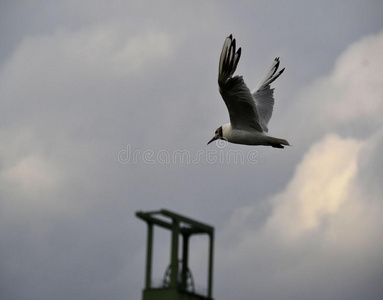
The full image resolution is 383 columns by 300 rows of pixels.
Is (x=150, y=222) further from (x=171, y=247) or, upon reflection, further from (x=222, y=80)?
(x=222, y=80)

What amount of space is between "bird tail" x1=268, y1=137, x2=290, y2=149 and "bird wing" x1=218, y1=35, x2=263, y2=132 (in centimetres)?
54

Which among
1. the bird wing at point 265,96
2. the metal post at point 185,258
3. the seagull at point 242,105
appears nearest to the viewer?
the seagull at point 242,105

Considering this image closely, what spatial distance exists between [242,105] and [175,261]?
4.94m

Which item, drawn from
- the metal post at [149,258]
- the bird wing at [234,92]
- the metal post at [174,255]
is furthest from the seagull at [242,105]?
the metal post at [149,258]

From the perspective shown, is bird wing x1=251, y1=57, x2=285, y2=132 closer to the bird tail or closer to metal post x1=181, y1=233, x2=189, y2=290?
the bird tail

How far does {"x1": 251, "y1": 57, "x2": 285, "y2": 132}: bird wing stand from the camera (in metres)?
29.1

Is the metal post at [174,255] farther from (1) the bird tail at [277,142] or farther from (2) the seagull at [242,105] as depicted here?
(1) the bird tail at [277,142]

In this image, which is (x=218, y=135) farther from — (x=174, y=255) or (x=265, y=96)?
(x=174, y=255)

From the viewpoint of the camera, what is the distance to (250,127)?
89.1ft

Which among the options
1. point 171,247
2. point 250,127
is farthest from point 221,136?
point 171,247

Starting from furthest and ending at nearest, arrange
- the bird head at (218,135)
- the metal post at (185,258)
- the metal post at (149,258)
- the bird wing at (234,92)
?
the bird head at (218,135) < the metal post at (185,258) < the metal post at (149,258) < the bird wing at (234,92)

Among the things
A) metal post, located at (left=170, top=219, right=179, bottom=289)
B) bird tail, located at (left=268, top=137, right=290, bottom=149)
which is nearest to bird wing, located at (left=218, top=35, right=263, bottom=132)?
bird tail, located at (left=268, top=137, right=290, bottom=149)

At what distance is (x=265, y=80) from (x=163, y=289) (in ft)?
25.2

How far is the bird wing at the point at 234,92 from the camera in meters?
25.0
